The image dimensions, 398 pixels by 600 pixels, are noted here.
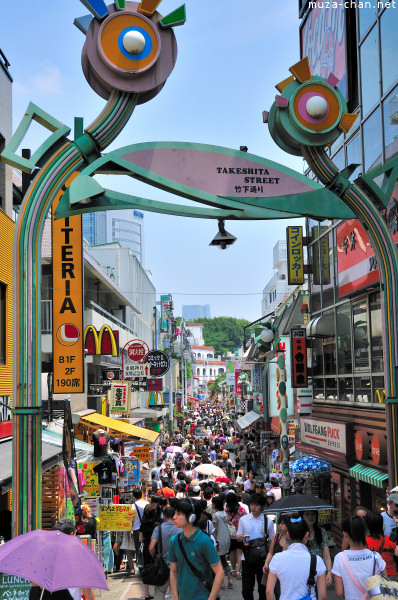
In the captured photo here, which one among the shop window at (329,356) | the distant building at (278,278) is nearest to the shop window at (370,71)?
the shop window at (329,356)

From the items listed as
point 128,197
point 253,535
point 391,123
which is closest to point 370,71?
point 391,123

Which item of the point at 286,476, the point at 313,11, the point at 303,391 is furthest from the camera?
the point at 303,391

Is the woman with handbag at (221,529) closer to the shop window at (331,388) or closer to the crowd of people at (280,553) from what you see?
the crowd of people at (280,553)

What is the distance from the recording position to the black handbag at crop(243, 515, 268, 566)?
1016 centimetres

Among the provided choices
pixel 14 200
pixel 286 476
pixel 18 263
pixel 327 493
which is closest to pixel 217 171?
pixel 18 263

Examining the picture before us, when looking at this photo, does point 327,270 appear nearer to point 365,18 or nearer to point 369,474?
point 365,18

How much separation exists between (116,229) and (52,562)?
10843cm

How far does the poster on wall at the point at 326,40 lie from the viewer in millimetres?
17547

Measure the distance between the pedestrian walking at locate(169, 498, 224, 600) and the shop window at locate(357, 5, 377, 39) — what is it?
11.8 meters

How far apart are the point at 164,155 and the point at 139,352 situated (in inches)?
799

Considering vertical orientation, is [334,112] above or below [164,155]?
above

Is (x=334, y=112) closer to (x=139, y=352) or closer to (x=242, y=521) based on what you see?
(x=242, y=521)

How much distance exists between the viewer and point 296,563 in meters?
6.41

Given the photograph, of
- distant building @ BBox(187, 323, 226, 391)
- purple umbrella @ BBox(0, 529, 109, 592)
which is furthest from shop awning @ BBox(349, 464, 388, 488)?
distant building @ BBox(187, 323, 226, 391)
